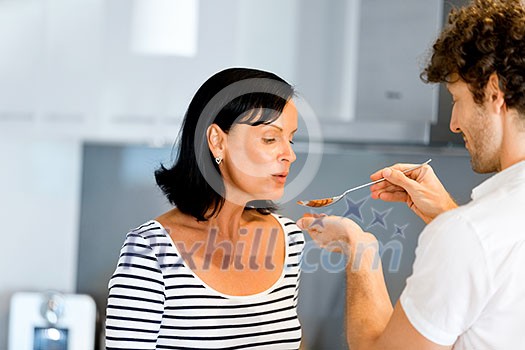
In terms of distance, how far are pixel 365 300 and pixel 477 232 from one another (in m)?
0.27

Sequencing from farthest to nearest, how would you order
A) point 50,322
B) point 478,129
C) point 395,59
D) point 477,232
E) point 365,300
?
point 50,322
point 395,59
point 365,300
point 478,129
point 477,232

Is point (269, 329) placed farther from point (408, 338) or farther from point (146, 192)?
point (146, 192)

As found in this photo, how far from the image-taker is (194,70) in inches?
85.8

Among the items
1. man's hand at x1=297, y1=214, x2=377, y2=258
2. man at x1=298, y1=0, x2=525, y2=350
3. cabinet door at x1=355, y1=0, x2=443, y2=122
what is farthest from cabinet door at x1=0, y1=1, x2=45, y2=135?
man at x1=298, y1=0, x2=525, y2=350

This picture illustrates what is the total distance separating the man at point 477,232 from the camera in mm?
1063

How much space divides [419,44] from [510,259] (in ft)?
3.74

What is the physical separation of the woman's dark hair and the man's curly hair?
281 millimetres

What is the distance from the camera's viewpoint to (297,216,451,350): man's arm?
3.65 feet

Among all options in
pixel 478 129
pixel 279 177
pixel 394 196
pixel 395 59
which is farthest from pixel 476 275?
pixel 395 59

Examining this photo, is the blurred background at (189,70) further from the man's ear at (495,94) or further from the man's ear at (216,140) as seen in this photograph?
the man's ear at (495,94)

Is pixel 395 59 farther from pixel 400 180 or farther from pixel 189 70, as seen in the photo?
pixel 400 180

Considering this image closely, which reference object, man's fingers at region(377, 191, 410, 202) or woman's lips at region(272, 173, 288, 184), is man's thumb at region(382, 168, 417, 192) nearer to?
man's fingers at region(377, 191, 410, 202)

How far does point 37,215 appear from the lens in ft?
7.91

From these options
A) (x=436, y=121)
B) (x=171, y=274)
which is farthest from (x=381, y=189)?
(x=436, y=121)
